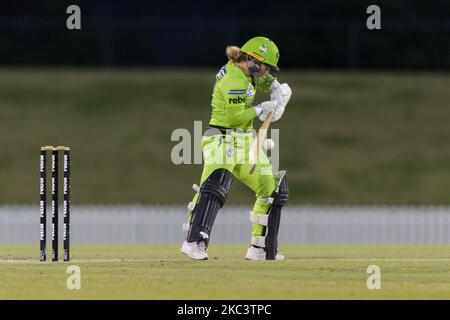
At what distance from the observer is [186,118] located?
3325cm

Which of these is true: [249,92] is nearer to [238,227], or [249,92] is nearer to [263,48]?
[263,48]

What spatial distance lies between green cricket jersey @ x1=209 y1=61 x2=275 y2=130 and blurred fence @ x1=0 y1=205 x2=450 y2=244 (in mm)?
9928

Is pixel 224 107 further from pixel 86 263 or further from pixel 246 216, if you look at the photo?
pixel 246 216

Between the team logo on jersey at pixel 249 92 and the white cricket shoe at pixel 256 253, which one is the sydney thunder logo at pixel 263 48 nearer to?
the team logo on jersey at pixel 249 92

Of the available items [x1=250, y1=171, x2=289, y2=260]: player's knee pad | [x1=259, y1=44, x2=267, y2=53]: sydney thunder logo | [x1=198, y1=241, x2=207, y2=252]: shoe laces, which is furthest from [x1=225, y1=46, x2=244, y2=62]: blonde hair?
[x1=198, y1=241, x2=207, y2=252]: shoe laces

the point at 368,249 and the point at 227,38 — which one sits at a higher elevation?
the point at 227,38

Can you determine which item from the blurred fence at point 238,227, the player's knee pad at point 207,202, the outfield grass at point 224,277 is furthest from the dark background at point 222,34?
the player's knee pad at point 207,202

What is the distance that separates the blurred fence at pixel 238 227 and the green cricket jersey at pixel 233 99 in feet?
32.6

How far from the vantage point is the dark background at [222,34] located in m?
35.8

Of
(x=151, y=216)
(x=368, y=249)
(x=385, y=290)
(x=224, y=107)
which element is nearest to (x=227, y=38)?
(x=151, y=216)

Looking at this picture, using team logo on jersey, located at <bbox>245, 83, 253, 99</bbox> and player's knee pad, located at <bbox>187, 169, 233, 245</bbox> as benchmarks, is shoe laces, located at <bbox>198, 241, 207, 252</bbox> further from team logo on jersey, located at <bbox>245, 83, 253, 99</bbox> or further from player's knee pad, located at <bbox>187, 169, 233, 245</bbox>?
team logo on jersey, located at <bbox>245, 83, 253, 99</bbox>

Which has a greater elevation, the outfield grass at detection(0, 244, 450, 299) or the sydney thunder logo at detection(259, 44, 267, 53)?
the sydney thunder logo at detection(259, 44, 267, 53)

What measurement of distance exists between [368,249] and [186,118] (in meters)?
16.6

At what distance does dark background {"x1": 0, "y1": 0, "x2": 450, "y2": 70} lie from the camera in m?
35.8
